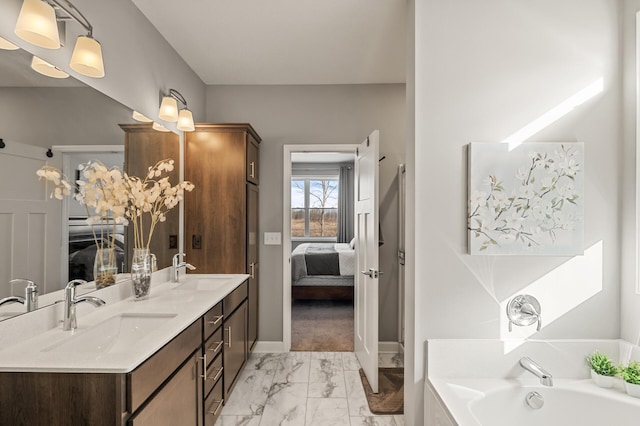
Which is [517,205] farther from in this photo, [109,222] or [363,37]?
[109,222]

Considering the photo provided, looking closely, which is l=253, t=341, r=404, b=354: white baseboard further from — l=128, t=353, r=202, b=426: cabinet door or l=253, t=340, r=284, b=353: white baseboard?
l=128, t=353, r=202, b=426: cabinet door

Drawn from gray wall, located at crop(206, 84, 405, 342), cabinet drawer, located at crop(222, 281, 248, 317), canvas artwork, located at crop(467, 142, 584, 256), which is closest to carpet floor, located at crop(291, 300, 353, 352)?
gray wall, located at crop(206, 84, 405, 342)

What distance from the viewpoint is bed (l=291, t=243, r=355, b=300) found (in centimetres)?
512

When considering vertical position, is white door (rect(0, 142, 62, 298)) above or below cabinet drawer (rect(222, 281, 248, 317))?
above

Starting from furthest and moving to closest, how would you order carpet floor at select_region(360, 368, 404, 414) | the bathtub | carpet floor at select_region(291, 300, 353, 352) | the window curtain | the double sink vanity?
the window curtain
carpet floor at select_region(291, 300, 353, 352)
carpet floor at select_region(360, 368, 404, 414)
the bathtub
the double sink vanity

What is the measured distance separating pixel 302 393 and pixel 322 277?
2618mm

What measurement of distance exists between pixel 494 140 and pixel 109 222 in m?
2.17

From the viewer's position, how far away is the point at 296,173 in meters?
7.59

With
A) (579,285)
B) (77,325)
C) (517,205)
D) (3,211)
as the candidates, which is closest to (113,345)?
(77,325)

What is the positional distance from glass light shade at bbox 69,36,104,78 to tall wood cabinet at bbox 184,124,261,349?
130cm

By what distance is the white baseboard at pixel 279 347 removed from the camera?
3.34m

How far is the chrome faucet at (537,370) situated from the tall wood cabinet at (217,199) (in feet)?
6.97

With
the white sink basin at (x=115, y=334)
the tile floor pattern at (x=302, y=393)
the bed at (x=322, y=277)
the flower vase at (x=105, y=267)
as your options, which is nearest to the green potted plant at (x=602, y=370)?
the tile floor pattern at (x=302, y=393)

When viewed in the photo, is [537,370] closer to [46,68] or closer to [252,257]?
[252,257]
